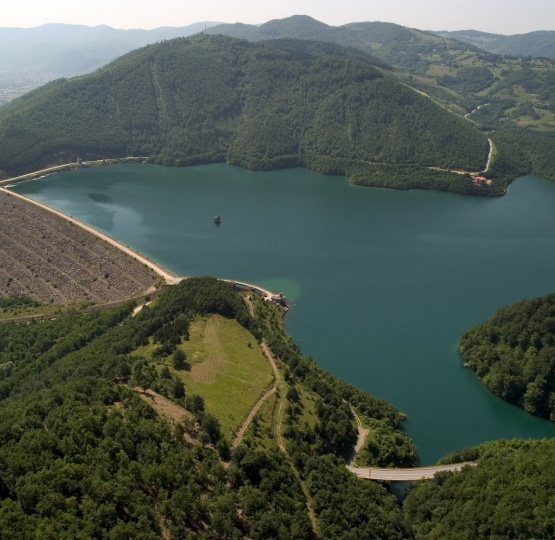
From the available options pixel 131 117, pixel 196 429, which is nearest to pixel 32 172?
pixel 131 117

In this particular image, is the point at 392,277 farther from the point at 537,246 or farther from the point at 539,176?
the point at 539,176

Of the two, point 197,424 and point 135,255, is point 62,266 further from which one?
point 197,424

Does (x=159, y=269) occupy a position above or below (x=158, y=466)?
above

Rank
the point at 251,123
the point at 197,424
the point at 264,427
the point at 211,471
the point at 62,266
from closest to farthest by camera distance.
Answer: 1. the point at 211,471
2. the point at 197,424
3. the point at 264,427
4. the point at 62,266
5. the point at 251,123

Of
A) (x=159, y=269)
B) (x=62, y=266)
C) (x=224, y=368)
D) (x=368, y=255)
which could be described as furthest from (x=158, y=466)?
(x=368, y=255)

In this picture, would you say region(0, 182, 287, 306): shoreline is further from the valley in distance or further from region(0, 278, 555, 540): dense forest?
region(0, 278, 555, 540): dense forest

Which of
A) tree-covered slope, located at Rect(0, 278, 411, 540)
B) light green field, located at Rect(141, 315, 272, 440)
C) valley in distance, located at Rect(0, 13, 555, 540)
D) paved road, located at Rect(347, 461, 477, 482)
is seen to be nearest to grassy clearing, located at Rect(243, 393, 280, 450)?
valley in distance, located at Rect(0, 13, 555, 540)
